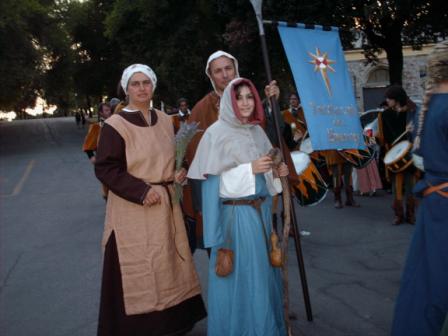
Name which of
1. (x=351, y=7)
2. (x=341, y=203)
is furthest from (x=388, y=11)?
(x=341, y=203)

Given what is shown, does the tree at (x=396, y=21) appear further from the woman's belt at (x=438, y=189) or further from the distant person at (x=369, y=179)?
the woman's belt at (x=438, y=189)

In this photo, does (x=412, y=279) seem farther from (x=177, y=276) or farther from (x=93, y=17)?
(x=93, y=17)

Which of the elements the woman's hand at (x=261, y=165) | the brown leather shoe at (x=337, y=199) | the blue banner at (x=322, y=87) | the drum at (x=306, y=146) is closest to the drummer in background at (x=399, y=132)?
the drum at (x=306, y=146)

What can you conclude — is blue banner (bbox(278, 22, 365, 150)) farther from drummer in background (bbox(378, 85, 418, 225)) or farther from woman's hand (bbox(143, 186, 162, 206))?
drummer in background (bbox(378, 85, 418, 225))

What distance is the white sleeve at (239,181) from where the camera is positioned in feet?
11.8

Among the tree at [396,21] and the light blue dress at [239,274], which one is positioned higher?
the tree at [396,21]

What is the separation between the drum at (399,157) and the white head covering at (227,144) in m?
4.28

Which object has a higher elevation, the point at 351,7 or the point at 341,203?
the point at 351,7

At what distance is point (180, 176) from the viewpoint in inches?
158

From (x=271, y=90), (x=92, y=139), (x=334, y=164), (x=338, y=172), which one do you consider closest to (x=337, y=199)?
(x=338, y=172)

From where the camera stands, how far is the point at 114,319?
395 centimetres

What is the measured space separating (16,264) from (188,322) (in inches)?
134

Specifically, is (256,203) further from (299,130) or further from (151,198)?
(299,130)

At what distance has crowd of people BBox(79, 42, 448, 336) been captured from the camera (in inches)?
131
